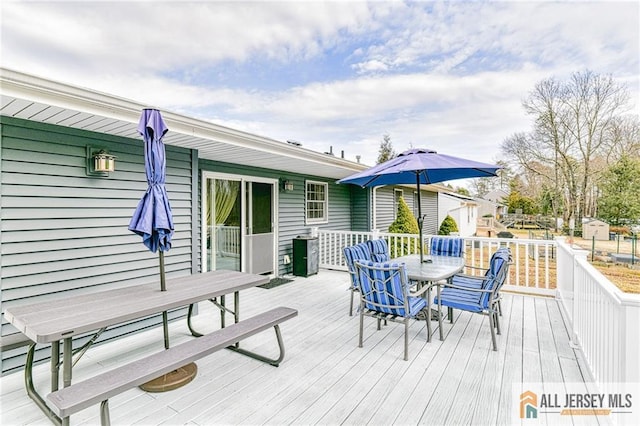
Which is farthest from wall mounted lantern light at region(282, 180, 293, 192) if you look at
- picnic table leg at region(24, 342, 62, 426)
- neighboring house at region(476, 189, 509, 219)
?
neighboring house at region(476, 189, 509, 219)

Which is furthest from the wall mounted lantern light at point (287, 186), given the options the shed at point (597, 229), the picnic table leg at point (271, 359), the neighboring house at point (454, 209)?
the shed at point (597, 229)

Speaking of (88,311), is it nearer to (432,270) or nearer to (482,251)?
(432,270)

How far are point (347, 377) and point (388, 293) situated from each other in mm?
873

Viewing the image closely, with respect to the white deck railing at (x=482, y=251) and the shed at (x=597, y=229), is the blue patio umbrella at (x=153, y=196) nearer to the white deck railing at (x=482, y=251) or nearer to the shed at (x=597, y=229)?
the white deck railing at (x=482, y=251)

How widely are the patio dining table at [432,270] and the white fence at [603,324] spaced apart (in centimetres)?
116

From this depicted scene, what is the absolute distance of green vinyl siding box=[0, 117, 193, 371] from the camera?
283cm

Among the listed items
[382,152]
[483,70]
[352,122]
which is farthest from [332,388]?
[382,152]

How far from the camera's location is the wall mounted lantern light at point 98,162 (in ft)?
10.8

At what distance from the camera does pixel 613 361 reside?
1.90 metres

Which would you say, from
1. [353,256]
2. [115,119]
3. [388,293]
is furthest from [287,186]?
[388,293]

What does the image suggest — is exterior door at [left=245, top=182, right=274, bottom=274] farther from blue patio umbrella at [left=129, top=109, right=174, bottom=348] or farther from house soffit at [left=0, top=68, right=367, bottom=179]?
blue patio umbrella at [left=129, top=109, right=174, bottom=348]

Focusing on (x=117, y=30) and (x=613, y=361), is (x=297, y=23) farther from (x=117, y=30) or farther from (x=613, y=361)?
(x=613, y=361)

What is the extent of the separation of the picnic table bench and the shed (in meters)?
21.2

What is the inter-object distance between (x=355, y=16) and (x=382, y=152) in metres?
20.1
